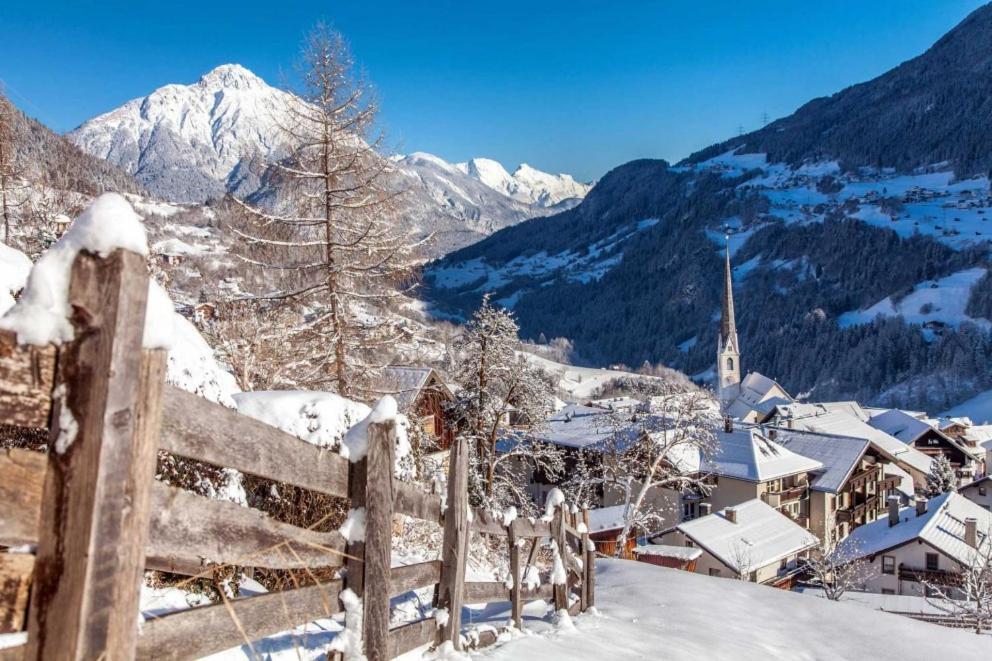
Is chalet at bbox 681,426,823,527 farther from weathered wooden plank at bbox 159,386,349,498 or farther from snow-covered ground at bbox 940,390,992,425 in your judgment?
snow-covered ground at bbox 940,390,992,425

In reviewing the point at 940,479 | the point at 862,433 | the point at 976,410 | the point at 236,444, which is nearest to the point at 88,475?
the point at 236,444

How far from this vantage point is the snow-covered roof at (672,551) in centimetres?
2600

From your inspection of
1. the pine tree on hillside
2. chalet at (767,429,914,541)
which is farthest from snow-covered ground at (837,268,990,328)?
chalet at (767,429,914,541)

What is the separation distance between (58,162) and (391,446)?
1146 inches

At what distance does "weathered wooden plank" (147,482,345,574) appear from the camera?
6.32ft

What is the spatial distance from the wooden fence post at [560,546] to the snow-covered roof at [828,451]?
1403 inches

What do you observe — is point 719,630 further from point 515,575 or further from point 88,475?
point 88,475

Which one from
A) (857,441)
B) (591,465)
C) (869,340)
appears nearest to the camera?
(591,465)

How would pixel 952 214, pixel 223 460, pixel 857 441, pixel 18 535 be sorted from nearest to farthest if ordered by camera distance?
pixel 18 535
pixel 223 460
pixel 857 441
pixel 952 214

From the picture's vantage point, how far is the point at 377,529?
3.21 m

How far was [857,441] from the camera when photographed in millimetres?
39875

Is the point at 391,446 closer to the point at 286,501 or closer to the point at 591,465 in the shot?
the point at 286,501

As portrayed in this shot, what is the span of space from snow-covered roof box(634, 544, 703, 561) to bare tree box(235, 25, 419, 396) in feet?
52.0

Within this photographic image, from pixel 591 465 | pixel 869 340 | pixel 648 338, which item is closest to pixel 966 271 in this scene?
pixel 869 340
